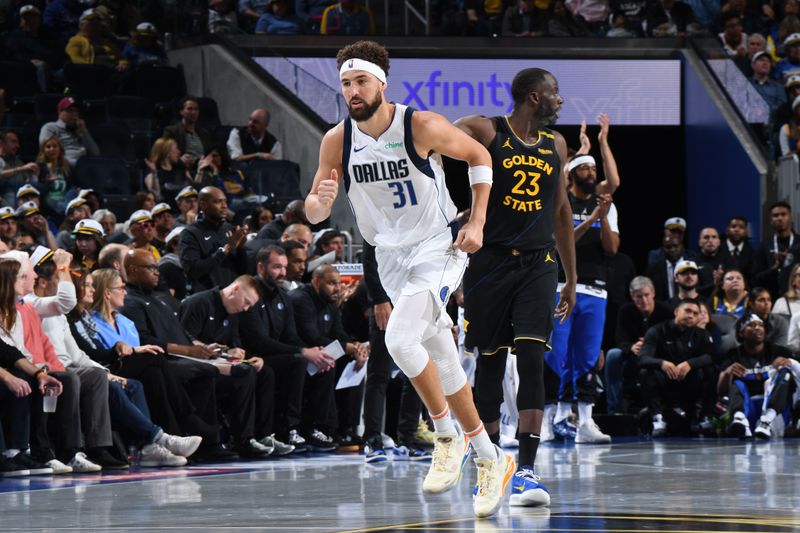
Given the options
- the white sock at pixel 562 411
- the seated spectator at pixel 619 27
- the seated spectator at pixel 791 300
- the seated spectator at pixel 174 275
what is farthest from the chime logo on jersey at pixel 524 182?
the seated spectator at pixel 619 27

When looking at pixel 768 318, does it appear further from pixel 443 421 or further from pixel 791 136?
pixel 443 421

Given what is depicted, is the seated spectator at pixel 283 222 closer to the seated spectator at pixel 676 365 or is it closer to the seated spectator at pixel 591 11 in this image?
the seated spectator at pixel 676 365

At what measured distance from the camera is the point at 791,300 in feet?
44.6

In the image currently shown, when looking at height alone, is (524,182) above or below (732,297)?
above

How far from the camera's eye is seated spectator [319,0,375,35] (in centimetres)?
1900

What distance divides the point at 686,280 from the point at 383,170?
7.75 meters

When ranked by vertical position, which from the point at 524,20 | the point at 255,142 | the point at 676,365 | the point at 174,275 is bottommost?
the point at 676,365

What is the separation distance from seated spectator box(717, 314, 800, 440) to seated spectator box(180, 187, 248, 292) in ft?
15.1

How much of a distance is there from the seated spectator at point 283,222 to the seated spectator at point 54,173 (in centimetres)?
227

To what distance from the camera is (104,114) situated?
56.1 feet

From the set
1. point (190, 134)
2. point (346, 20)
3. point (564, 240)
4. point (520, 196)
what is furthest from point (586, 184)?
point (346, 20)

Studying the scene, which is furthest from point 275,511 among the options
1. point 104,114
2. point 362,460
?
point 104,114

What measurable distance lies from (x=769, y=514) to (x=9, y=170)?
32.6 ft

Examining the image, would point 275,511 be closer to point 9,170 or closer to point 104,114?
point 9,170
